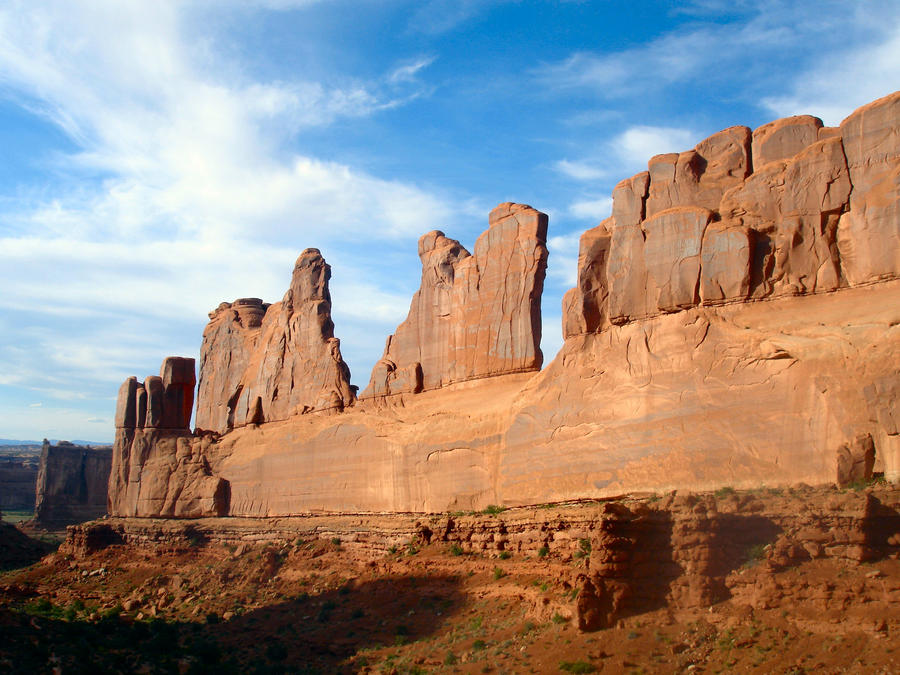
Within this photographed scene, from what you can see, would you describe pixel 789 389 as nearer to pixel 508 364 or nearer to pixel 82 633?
pixel 508 364

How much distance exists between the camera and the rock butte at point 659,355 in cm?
1852

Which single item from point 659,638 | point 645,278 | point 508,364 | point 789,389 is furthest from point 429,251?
point 659,638

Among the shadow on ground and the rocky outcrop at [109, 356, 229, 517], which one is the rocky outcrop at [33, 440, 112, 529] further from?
the shadow on ground

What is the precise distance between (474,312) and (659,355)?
8.42 meters

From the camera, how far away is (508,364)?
90.4ft

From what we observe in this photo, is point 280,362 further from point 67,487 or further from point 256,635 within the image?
point 67,487

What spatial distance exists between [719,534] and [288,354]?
23303mm

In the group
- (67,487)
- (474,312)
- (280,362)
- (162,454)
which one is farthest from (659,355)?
(67,487)

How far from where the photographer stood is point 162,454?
130 feet

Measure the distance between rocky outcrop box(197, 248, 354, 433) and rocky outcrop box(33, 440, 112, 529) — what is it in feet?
93.9

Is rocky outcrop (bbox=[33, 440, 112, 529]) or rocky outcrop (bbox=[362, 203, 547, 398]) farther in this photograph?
rocky outcrop (bbox=[33, 440, 112, 529])

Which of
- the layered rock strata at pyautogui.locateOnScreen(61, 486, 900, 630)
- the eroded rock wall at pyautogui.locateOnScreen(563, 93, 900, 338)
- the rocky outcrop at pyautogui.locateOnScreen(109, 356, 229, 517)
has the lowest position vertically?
the layered rock strata at pyautogui.locateOnScreen(61, 486, 900, 630)

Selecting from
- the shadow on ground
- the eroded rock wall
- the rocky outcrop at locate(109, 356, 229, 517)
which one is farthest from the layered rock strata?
the rocky outcrop at locate(109, 356, 229, 517)

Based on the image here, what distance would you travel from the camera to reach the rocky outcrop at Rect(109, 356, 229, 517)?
37594 millimetres
